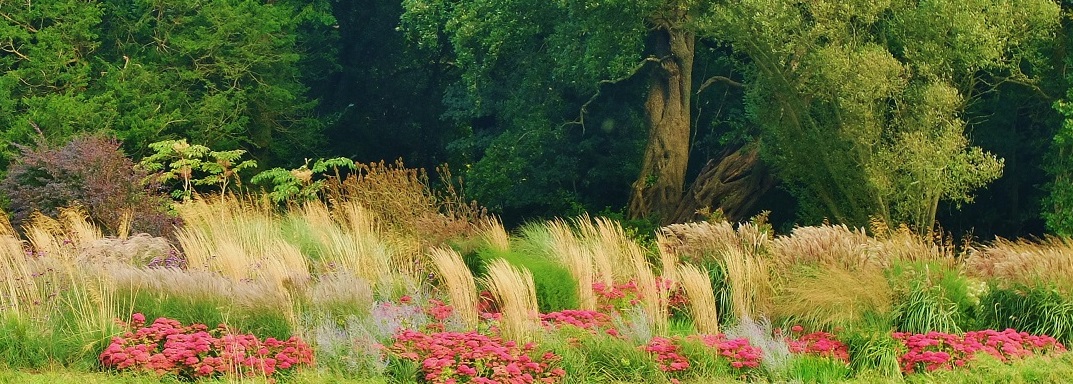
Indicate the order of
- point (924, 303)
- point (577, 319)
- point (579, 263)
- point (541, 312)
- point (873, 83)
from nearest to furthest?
1. point (577, 319)
2. point (924, 303)
3. point (541, 312)
4. point (579, 263)
5. point (873, 83)

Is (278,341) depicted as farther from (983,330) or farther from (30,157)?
(30,157)

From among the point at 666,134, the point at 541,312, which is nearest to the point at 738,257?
the point at 541,312

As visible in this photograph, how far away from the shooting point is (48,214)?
53.8 ft

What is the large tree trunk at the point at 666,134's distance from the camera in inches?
821

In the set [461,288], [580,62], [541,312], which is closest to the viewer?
[461,288]

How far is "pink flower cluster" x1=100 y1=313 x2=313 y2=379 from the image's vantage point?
846 cm

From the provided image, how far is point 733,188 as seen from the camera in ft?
67.4

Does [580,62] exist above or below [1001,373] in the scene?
above

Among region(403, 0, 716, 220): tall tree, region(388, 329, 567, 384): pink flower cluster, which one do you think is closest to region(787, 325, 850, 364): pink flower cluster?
region(388, 329, 567, 384): pink flower cluster

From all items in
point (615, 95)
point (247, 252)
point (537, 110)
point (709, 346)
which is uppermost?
point (615, 95)

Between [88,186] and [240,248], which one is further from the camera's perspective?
[88,186]

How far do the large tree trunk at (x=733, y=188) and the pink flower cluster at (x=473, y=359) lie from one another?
38.9 feet

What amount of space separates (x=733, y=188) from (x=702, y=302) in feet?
34.5

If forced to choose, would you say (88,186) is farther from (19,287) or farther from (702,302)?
(702,302)
